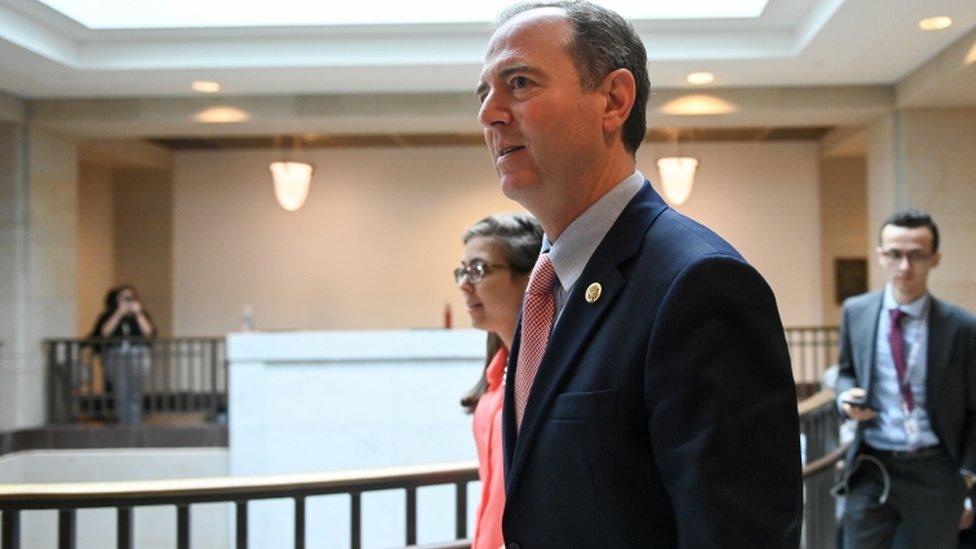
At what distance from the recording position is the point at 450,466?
2705 mm

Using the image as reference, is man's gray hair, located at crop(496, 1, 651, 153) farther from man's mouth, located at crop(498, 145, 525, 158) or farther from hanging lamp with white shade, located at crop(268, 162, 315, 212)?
hanging lamp with white shade, located at crop(268, 162, 315, 212)

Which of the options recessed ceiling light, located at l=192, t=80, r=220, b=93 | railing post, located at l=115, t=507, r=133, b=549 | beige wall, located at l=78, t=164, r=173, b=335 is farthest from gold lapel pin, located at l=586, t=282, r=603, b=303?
beige wall, located at l=78, t=164, r=173, b=335

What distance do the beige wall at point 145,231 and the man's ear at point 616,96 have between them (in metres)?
14.0

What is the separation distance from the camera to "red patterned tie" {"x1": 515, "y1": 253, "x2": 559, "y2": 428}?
4.26 ft

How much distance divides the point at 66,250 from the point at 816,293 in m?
9.53

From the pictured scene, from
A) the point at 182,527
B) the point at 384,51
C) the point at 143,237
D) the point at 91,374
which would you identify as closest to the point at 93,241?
the point at 143,237

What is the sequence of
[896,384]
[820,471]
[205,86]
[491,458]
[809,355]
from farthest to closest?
[809,355] < [205,86] < [820,471] < [896,384] < [491,458]

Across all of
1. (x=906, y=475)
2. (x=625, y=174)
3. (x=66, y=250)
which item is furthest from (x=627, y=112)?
(x=66, y=250)

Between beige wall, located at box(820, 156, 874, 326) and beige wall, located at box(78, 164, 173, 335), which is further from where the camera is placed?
beige wall, located at box(78, 164, 173, 335)

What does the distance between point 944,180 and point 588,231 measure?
29.9 feet

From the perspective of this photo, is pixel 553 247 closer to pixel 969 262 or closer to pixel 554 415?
pixel 554 415

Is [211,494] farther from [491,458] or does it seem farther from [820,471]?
[820,471]

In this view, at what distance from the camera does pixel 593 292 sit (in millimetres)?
1162

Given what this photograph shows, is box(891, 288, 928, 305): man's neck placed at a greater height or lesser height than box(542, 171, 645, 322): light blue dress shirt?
lesser
